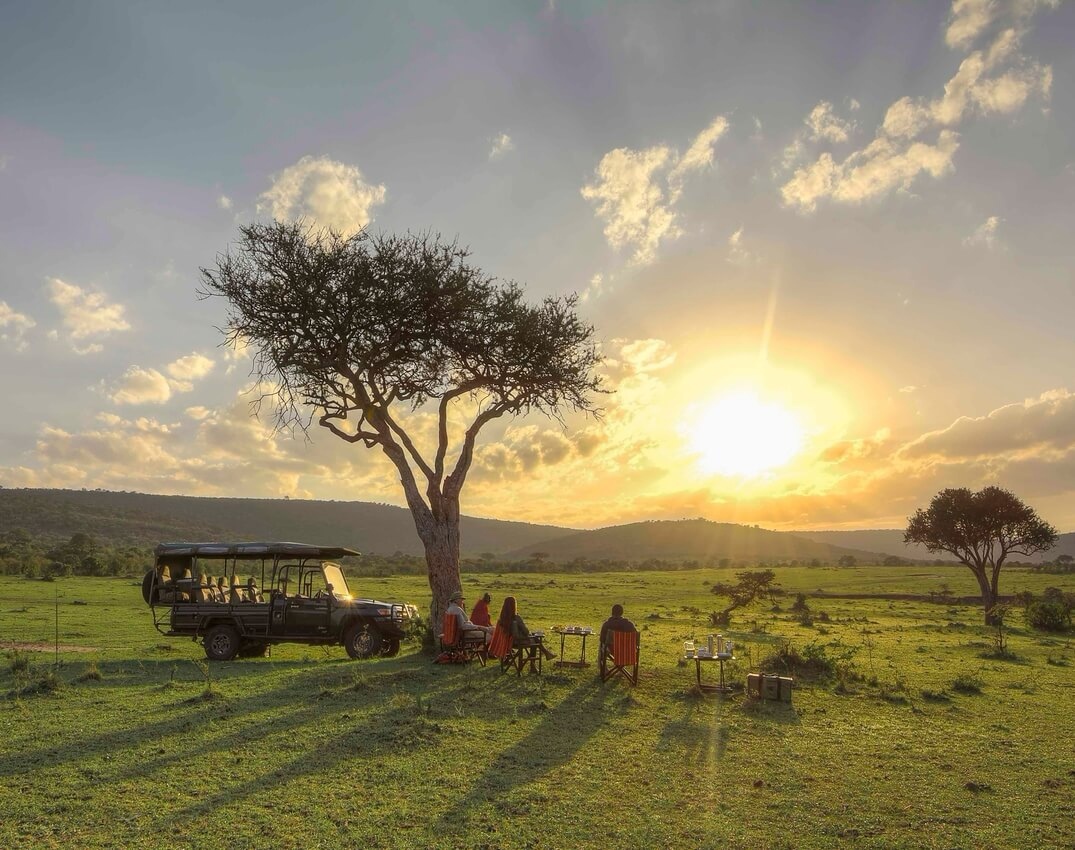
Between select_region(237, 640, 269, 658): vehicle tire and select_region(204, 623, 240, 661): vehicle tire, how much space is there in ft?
1.00

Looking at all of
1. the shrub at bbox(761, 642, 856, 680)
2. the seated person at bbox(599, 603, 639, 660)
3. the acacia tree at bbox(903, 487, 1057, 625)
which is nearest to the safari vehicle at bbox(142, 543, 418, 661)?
the seated person at bbox(599, 603, 639, 660)

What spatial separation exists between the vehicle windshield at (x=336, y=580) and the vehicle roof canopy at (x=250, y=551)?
44 centimetres

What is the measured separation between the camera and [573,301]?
2567 cm

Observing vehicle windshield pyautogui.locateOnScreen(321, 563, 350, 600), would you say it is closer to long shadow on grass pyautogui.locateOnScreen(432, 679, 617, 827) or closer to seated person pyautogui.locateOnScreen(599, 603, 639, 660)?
seated person pyautogui.locateOnScreen(599, 603, 639, 660)

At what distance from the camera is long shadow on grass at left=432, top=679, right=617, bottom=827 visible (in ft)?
28.5

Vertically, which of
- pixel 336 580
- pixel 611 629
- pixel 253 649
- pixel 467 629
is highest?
pixel 336 580

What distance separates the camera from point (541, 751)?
35.4 ft

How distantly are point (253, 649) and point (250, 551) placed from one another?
9.54 ft

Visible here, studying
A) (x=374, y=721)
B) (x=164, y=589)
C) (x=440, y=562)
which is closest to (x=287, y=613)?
(x=164, y=589)

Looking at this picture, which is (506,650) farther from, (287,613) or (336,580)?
(287,613)

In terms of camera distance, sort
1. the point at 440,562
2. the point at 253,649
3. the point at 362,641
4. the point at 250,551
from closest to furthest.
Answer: the point at 362,641, the point at 250,551, the point at 253,649, the point at 440,562

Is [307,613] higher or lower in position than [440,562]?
lower

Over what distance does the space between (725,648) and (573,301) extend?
1352cm

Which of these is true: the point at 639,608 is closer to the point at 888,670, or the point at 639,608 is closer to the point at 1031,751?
the point at 888,670
